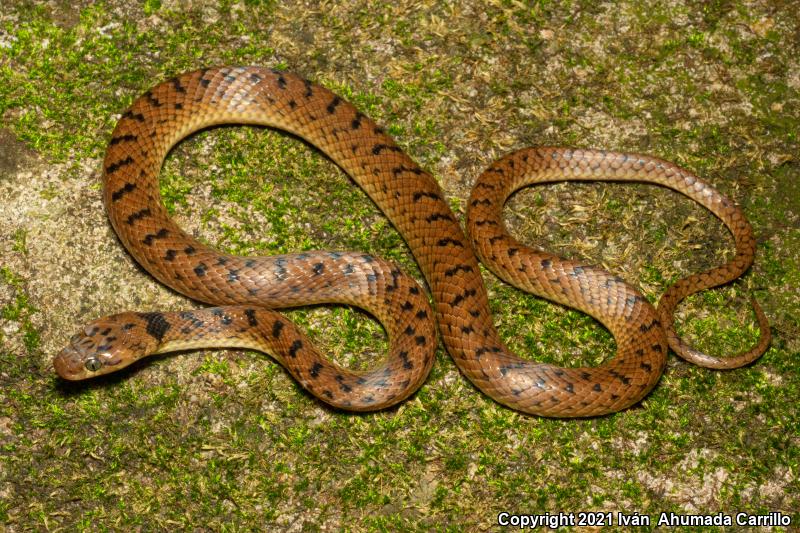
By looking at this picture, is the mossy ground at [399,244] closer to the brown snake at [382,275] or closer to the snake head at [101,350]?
the brown snake at [382,275]

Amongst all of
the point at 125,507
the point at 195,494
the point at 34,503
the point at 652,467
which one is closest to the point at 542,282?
the point at 652,467

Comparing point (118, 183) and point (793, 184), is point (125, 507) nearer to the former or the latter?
point (118, 183)

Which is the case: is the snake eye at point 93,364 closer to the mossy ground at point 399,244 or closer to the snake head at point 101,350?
the snake head at point 101,350

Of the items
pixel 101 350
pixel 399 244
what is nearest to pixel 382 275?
pixel 399 244

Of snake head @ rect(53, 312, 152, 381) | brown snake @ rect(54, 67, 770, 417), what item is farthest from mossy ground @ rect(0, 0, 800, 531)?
snake head @ rect(53, 312, 152, 381)

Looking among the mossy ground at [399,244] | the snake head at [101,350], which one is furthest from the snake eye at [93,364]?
the mossy ground at [399,244]

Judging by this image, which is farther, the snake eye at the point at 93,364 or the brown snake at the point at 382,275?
the brown snake at the point at 382,275

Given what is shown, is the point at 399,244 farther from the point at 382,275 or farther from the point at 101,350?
the point at 101,350
